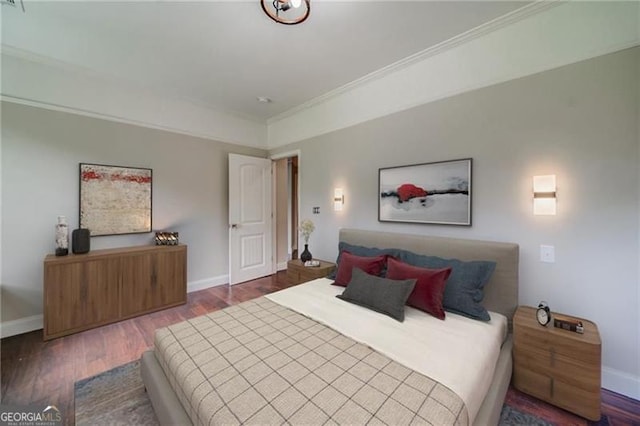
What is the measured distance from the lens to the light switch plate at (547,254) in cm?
199

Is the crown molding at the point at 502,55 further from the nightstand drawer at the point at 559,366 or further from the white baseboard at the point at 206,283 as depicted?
the white baseboard at the point at 206,283

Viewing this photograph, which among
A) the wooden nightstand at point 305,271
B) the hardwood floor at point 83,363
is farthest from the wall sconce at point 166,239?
the wooden nightstand at point 305,271

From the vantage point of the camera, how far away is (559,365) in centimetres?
164

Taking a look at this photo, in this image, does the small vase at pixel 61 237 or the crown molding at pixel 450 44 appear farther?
the small vase at pixel 61 237

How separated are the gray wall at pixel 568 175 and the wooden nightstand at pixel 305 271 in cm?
132

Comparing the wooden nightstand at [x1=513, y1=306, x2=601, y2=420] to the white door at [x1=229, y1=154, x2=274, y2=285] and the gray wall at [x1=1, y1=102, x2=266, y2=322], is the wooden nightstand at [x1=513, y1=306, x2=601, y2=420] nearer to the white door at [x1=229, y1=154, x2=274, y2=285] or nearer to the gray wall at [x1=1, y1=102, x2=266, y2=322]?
the white door at [x1=229, y1=154, x2=274, y2=285]

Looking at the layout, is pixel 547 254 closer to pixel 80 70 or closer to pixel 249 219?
pixel 249 219

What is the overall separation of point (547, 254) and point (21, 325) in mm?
5092

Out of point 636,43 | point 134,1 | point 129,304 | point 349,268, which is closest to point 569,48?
point 636,43

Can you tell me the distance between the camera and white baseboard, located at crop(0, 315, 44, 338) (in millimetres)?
2525

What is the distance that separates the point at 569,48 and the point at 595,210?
49.2 inches

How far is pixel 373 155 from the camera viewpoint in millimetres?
3135

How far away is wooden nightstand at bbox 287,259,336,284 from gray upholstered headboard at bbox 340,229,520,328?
42.9 inches

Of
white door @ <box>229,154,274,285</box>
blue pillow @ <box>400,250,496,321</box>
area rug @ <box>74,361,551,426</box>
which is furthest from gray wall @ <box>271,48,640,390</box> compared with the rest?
white door @ <box>229,154,274,285</box>
